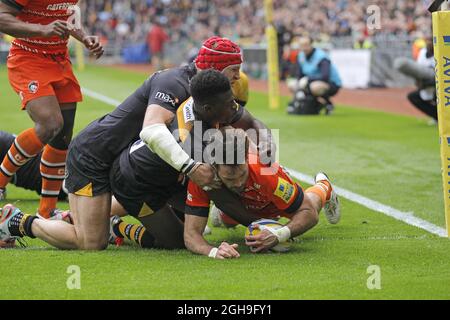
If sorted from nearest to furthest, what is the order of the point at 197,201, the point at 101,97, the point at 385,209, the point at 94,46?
→ the point at 197,201 → the point at 94,46 → the point at 385,209 → the point at 101,97

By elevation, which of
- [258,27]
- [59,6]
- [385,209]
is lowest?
[258,27]

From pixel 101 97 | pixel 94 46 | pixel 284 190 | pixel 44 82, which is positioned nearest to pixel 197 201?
pixel 284 190

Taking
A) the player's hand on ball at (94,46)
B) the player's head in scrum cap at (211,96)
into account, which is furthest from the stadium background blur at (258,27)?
the player's hand on ball at (94,46)

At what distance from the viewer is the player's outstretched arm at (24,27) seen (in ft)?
25.7

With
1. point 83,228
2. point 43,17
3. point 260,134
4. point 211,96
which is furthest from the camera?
point 43,17

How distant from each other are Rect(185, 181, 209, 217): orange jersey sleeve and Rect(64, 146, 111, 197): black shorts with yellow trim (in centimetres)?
73

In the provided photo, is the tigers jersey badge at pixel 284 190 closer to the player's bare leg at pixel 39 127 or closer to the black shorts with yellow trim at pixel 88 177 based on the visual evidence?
the black shorts with yellow trim at pixel 88 177

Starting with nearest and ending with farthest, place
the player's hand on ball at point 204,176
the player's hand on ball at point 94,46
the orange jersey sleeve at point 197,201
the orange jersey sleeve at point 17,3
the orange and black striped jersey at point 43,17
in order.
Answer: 1. the player's hand on ball at point 204,176
2. the orange jersey sleeve at point 197,201
3. the orange jersey sleeve at point 17,3
4. the orange and black striped jersey at point 43,17
5. the player's hand on ball at point 94,46

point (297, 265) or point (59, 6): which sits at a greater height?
point (59, 6)

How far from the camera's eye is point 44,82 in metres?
8.21

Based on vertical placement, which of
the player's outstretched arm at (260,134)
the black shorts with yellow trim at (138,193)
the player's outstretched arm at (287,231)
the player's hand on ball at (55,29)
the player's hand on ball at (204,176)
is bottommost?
the player's outstretched arm at (287,231)

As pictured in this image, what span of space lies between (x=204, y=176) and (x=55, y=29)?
86.6 inches

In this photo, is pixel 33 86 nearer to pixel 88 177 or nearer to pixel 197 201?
pixel 88 177

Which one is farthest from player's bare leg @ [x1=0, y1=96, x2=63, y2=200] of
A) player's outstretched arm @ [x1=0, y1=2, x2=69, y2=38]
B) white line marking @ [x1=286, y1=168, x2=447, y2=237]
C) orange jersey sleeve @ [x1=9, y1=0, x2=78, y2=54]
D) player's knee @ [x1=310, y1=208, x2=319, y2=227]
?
white line marking @ [x1=286, y1=168, x2=447, y2=237]
